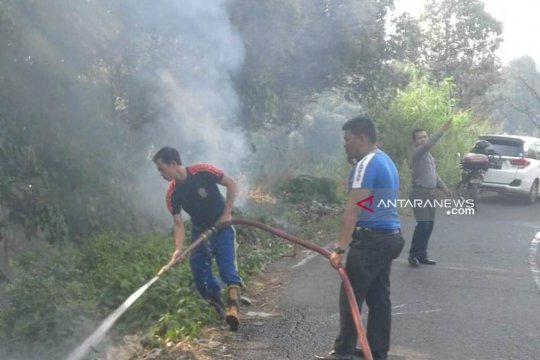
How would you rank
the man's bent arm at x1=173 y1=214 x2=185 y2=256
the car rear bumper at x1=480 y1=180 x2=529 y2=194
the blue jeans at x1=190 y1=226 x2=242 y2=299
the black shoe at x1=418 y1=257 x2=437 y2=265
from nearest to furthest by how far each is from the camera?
the man's bent arm at x1=173 y1=214 x2=185 y2=256 < the blue jeans at x1=190 y1=226 x2=242 y2=299 < the black shoe at x1=418 y1=257 x2=437 y2=265 < the car rear bumper at x1=480 y1=180 x2=529 y2=194

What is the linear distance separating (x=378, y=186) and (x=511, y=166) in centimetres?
1179

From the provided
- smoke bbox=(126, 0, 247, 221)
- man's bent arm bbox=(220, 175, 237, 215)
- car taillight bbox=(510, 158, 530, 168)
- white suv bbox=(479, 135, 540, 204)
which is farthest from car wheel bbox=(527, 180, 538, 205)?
man's bent arm bbox=(220, 175, 237, 215)

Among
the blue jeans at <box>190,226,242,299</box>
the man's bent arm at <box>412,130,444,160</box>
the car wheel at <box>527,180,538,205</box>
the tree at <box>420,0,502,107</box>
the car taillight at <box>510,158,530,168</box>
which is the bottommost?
the car wheel at <box>527,180,538,205</box>

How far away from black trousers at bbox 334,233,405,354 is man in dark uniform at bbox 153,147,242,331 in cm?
118

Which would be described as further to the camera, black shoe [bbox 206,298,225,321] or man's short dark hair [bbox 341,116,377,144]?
black shoe [bbox 206,298,225,321]

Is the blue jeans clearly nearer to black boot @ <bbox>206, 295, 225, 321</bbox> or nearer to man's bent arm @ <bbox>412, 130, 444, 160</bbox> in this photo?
black boot @ <bbox>206, 295, 225, 321</bbox>

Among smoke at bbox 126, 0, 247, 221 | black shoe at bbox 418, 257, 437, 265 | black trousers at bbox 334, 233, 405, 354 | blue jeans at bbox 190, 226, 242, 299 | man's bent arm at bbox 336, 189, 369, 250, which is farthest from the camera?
smoke at bbox 126, 0, 247, 221

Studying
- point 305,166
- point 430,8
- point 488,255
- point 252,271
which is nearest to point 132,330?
point 252,271

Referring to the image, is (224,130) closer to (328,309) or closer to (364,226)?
(328,309)

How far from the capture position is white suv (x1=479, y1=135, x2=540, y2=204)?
51.7 feet

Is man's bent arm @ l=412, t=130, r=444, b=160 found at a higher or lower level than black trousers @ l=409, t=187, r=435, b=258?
higher

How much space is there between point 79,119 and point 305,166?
11.5 meters

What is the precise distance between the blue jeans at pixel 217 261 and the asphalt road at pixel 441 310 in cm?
45

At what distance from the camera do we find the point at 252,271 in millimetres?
8438
